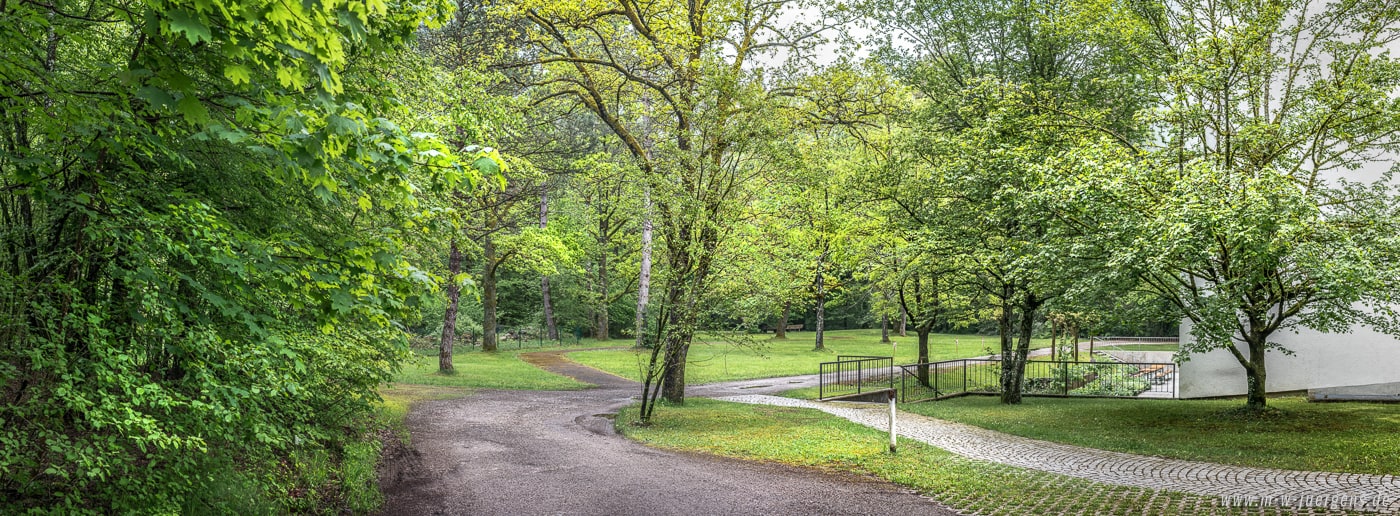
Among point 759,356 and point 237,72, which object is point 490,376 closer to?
point 759,356

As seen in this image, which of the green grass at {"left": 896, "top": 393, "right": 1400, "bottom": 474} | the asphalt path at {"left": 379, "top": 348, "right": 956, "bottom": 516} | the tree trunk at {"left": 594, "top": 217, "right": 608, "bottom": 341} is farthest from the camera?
the tree trunk at {"left": 594, "top": 217, "right": 608, "bottom": 341}

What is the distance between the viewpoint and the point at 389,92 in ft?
17.7

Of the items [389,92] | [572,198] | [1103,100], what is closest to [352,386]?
[389,92]

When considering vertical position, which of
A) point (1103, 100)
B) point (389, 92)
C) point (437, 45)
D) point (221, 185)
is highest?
point (437, 45)

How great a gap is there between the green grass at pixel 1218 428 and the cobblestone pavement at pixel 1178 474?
0.57 m

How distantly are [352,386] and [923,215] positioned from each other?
13.5 metres

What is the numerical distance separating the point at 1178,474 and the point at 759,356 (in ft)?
39.5

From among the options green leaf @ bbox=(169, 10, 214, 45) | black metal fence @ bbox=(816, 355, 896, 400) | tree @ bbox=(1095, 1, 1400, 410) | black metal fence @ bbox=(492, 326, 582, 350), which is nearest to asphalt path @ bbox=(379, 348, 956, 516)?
green leaf @ bbox=(169, 10, 214, 45)

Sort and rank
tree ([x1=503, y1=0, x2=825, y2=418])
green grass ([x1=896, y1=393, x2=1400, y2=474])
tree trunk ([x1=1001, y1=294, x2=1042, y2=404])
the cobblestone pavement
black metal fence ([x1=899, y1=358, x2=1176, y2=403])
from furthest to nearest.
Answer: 1. black metal fence ([x1=899, y1=358, x2=1176, y2=403])
2. tree trunk ([x1=1001, y1=294, x2=1042, y2=404])
3. tree ([x1=503, y1=0, x2=825, y2=418])
4. green grass ([x1=896, y1=393, x2=1400, y2=474])
5. the cobblestone pavement

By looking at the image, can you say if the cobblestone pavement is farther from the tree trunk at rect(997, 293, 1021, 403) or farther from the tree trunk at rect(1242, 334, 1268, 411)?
the tree trunk at rect(997, 293, 1021, 403)

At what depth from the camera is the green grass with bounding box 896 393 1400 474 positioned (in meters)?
10.1

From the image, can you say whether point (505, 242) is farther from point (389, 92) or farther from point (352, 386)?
point (389, 92)

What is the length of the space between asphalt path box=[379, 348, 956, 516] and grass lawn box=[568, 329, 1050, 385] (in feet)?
11.7

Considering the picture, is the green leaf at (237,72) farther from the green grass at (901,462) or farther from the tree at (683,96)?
the tree at (683,96)
